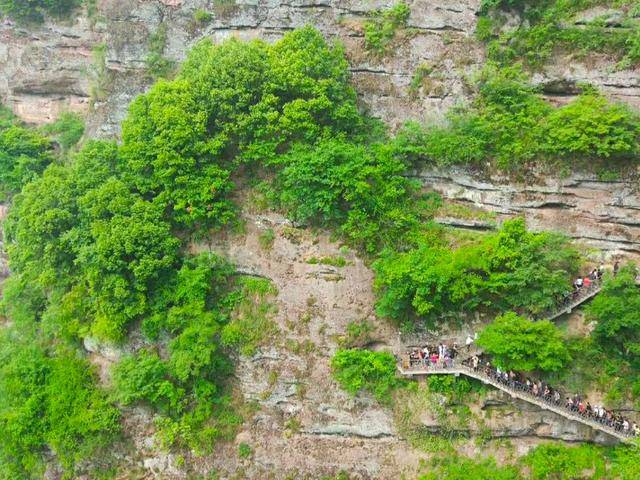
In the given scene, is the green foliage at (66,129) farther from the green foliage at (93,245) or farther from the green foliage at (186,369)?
the green foliage at (186,369)

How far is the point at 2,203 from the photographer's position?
99.3ft

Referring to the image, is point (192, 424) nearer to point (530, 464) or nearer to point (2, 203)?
point (530, 464)

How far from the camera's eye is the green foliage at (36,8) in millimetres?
30312

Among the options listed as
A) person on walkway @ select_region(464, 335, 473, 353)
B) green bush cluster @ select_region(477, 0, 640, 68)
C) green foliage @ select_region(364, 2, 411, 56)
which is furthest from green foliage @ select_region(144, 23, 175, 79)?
person on walkway @ select_region(464, 335, 473, 353)

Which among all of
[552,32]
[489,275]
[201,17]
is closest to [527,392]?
[489,275]

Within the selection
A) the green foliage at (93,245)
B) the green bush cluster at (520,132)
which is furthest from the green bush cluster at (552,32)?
the green foliage at (93,245)

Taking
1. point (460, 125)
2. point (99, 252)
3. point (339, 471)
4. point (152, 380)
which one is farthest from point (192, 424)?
point (460, 125)

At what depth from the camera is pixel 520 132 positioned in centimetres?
2148

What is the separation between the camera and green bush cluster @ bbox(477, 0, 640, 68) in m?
21.4

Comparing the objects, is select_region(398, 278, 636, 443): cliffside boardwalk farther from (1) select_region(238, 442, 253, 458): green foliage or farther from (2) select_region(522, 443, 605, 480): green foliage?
(1) select_region(238, 442, 253, 458): green foliage

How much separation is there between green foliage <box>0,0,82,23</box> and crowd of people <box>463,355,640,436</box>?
29.3 metres

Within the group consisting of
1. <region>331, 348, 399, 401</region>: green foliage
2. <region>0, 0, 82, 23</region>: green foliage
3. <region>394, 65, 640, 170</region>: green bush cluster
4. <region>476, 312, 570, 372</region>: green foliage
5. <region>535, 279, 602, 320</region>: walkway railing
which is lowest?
<region>331, 348, 399, 401</region>: green foliage

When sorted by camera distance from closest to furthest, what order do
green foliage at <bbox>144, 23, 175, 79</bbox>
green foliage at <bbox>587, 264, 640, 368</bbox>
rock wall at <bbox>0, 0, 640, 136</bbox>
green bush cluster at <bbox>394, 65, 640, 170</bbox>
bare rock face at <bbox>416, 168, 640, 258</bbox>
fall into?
green foliage at <bbox>587, 264, 640, 368</bbox> < green bush cluster at <bbox>394, 65, 640, 170</bbox> < bare rock face at <bbox>416, 168, 640, 258</bbox> < rock wall at <bbox>0, 0, 640, 136</bbox> < green foliage at <bbox>144, 23, 175, 79</bbox>

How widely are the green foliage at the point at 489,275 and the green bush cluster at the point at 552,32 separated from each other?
8.13m
